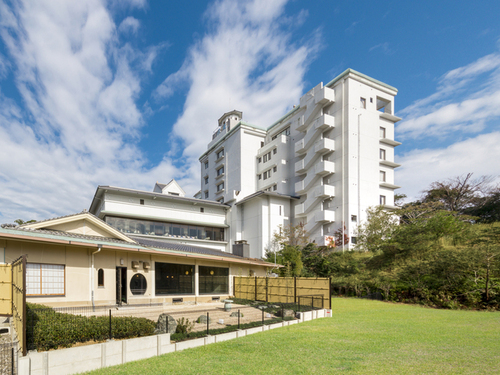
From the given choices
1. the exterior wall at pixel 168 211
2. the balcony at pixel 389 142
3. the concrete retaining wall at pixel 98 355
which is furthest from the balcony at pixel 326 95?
the concrete retaining wall at pixel 98 355

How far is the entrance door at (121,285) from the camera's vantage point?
17.7 m

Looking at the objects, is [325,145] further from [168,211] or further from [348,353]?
[348,353]

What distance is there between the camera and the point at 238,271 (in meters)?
24.0

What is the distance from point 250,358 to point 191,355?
5.66 feet

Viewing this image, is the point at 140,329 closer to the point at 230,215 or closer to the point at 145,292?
the point at 145,292

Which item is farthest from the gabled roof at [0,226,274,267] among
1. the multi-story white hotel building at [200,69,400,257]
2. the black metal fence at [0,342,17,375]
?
the multi-story white hotel building at [200,69,400,257]

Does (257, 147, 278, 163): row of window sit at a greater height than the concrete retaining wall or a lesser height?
greater

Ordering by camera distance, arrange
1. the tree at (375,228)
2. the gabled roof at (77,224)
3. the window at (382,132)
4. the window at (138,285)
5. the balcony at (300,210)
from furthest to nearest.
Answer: the window at (382,132) → the balcony at (300,210) → the tree at (375,228) → the window at (138,285) → the gabled roof at (77,224)

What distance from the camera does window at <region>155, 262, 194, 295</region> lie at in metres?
19.8

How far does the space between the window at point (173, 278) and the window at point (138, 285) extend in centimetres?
79

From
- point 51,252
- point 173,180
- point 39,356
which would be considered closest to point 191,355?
point 39,356

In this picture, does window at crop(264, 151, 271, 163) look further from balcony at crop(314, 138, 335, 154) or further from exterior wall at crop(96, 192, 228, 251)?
exterior wall at crop(96, 192, 228, 251)

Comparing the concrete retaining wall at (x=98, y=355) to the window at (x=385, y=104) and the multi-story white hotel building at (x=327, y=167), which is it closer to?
the multi-story white hotel building at (x=327, y=167)

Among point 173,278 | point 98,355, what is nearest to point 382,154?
point 173,278
